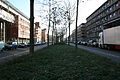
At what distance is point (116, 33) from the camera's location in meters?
24.7

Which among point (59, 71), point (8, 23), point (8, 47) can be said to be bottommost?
point (8, 47)

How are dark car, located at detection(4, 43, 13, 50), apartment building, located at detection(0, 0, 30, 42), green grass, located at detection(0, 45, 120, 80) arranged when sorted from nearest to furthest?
green grass, located at detection(0, 45, 120, 80)
dark car, located at detection(4, 43, 13, 50)
apartment building, located at detection(0, 0, 30, 42)

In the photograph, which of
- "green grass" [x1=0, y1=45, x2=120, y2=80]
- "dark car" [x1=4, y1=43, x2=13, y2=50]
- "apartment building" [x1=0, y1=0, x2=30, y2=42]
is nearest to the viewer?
"green grass" [x1=0, y1=45, x2=120, y2=80]

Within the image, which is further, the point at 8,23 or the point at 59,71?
the point at 8,23

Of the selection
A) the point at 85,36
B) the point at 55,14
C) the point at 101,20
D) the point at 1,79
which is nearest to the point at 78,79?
the point at 1,79

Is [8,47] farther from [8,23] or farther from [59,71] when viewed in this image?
[59,71]

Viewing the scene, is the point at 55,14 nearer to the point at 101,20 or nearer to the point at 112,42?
the point at 112,42

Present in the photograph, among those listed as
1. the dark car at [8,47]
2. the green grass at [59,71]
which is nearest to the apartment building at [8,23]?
the dark car at [8,47]

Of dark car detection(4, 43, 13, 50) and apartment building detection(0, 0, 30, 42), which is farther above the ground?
apartment building detection(0, 0, 30, 42)

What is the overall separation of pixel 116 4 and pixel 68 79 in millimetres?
66120

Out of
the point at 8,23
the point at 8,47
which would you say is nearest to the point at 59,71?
the point at 8,47

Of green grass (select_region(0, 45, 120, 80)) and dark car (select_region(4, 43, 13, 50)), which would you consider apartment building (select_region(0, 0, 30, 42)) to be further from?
green grass (select_region(0, 45, 120, 80))

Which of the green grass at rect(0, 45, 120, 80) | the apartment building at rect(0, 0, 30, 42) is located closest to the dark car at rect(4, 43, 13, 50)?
the apartment building at rect(0, 0, 30, 42)

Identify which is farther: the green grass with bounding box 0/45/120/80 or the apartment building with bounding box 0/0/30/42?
the apartment building with bounding box 0/0/30/42
